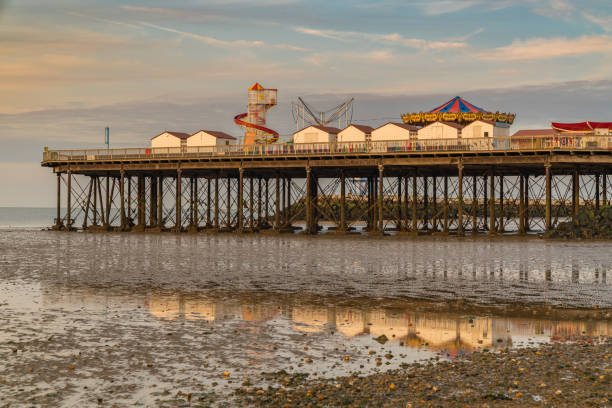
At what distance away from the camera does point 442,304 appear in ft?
64.3

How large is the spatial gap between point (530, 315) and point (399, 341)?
4826 mm

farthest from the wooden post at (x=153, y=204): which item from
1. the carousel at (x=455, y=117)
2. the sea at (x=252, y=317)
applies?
the sea at (x=252, y=317)

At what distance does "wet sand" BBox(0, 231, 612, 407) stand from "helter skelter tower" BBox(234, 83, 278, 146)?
43.0 meters

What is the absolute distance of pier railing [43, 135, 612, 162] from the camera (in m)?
52.3

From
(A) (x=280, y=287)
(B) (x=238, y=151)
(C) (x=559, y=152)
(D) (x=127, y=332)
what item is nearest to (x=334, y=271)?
(A) (x=280, y=287)

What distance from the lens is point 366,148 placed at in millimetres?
59312

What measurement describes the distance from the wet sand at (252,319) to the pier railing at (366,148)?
21.0 meters

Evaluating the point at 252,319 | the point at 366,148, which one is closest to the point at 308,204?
the point at 366,148

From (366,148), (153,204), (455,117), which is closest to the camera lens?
(366,148)

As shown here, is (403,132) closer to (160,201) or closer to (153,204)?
(160,201)

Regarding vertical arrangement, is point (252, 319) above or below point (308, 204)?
below

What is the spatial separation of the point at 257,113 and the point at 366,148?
21.1 meters

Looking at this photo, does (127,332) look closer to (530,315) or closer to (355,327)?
(355,327)

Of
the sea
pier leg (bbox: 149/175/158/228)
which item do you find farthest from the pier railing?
the sea
